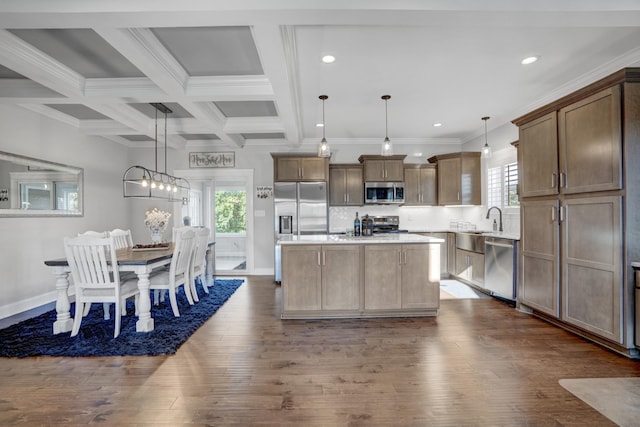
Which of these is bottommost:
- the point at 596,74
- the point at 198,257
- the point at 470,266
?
the point at 470,266

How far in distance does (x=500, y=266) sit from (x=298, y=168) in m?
3.57

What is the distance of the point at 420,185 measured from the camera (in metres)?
6.09

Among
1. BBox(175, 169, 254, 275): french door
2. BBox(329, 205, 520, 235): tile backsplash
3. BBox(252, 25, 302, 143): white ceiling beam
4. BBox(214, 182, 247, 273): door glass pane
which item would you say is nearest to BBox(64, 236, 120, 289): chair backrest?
BBox(252, 25, 302, 143): white ceiling beam

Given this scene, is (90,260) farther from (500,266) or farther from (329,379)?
(500,266)

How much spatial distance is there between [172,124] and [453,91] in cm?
419

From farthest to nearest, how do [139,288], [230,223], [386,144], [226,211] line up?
[230,223] → [226,211] → [386,144] → [139,288]

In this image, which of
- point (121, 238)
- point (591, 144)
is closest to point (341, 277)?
point (591, 144)

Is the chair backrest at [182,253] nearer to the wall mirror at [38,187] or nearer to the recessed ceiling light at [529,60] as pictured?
the wall mirror at [38,187]

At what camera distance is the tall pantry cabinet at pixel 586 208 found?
2.50 m

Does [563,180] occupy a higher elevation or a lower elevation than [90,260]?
higher

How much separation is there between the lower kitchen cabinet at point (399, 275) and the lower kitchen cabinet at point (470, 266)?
1533 mm

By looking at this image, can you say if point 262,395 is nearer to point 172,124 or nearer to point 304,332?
point 304,332

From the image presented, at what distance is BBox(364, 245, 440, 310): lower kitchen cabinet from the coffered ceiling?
1975mm

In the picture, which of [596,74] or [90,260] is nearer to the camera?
[90,260]
